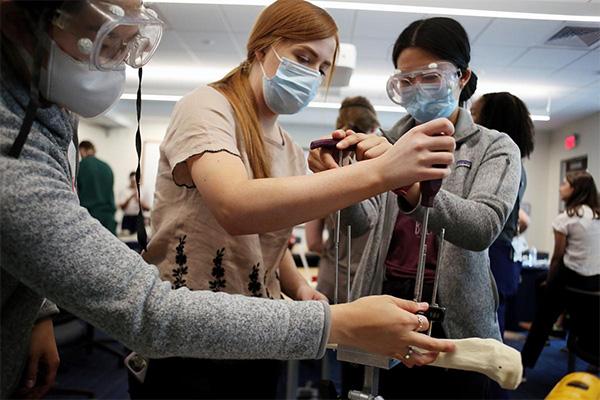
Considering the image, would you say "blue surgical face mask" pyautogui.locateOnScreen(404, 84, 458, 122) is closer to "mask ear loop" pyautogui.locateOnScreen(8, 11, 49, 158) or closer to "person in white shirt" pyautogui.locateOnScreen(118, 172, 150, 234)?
"mask ear loop" pyautogui.locateOnScreen(8, 11, 49, 158)

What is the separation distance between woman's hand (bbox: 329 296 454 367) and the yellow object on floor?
0.33 metres

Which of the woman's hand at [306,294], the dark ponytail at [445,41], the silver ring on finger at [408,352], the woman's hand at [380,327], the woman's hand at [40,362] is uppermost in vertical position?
the dark ponytail at [445,41]

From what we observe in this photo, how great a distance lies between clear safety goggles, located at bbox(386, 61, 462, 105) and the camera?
646 mm

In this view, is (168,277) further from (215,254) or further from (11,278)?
(11,278)

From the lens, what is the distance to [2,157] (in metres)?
0.43

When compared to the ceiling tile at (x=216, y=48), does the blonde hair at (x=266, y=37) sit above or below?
below

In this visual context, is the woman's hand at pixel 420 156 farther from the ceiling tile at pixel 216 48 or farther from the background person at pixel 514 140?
the ceiling tile at pixel 216 48

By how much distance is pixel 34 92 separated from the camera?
459 millimetres

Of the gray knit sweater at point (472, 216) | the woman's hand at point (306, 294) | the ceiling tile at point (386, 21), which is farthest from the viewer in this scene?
the woman's hand at point (306, 294)

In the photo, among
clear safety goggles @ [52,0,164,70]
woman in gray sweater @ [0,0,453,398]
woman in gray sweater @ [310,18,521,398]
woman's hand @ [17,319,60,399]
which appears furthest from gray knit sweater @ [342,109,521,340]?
woman's hand @ [17,319,60,399]

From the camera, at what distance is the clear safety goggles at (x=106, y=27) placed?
1.60 ft

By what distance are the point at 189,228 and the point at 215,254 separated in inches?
2.3

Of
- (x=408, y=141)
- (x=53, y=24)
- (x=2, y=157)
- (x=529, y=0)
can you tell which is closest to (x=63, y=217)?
(x=2, y=157)

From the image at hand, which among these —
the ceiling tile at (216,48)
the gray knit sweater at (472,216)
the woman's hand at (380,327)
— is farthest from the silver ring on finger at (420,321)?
the ceiling tile at (216,48)
